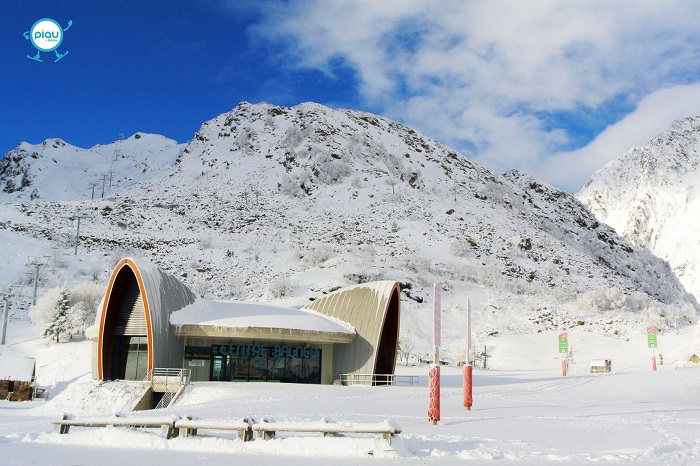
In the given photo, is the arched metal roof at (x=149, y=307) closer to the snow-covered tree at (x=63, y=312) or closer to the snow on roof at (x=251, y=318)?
the snow on roof at (x=251, y=318)

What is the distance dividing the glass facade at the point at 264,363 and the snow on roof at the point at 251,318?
1.68m

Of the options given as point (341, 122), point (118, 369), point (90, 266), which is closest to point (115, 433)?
point (118, 369)

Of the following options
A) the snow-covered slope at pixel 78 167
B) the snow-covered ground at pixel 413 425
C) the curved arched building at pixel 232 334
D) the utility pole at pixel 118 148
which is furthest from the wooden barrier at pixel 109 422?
the utility pole at pixel 118 148

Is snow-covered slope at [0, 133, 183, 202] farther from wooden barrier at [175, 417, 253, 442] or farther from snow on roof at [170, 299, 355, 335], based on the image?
wooden barrier at [175, 417, 253, 442]

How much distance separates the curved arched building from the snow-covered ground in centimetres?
319

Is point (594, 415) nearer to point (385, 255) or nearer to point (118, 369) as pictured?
point (118, 369)

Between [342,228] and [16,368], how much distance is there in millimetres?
62663

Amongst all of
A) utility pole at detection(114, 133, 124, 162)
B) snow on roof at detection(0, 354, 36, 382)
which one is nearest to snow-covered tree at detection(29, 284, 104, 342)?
snow on roof at detection(0, 354, 36, 382)

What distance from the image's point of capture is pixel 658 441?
1482 cm

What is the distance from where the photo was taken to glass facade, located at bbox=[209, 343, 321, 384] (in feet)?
111

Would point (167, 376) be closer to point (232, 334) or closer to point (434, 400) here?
point (232, 334)

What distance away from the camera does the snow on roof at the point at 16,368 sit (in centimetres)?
3922

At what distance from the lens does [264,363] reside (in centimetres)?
3441

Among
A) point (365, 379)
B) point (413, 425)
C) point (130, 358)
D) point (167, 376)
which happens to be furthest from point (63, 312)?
point (413, 425)
